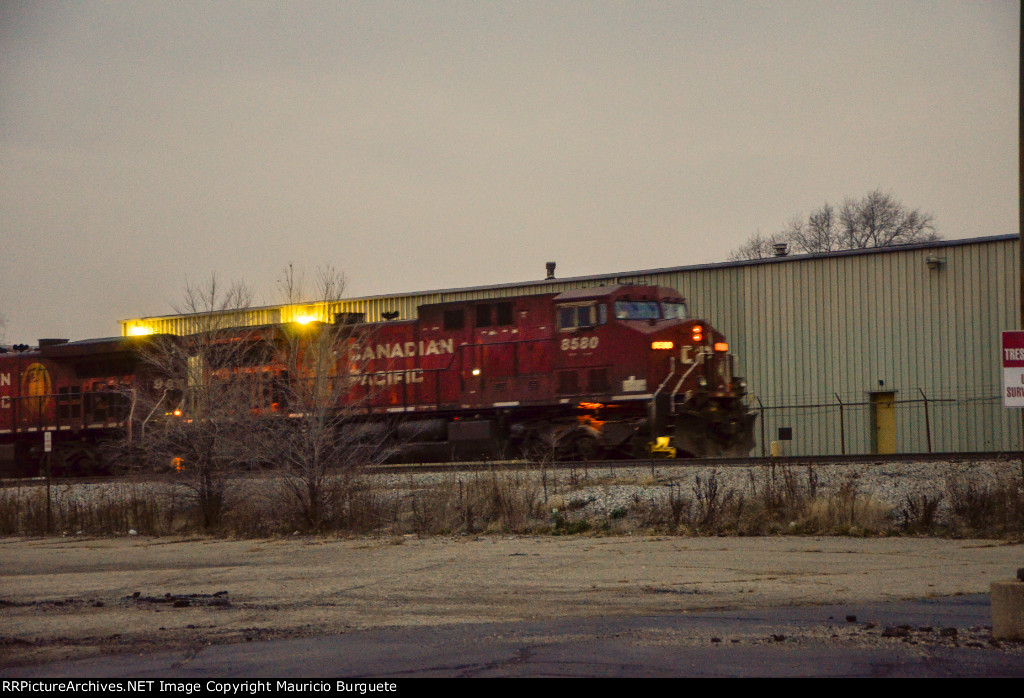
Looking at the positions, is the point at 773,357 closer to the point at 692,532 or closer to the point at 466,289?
the point at 466,289

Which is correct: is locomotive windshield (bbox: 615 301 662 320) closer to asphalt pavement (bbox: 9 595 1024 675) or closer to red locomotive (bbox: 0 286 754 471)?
red locomotive (bbox: 0 286 754 471)

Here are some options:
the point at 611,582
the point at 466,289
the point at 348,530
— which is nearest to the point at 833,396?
the point at 466,289

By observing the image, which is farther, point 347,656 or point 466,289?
point 466,289

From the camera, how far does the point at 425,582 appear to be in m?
10.8

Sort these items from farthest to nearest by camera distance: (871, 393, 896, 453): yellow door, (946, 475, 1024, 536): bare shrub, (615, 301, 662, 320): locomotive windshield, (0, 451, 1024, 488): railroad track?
(871, 393, 896, 453): yellow door → (615, 301, 662, 320): locomotive windshield → (0, 451, 1024, 488): railroad track → (946, 475, 1024, 536): bare shrub

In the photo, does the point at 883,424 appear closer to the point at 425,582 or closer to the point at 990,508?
the point at 990,508

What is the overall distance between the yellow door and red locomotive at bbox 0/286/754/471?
6.09 meters

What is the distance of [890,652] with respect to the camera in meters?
6.54

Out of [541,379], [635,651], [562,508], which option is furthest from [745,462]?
[635,651]

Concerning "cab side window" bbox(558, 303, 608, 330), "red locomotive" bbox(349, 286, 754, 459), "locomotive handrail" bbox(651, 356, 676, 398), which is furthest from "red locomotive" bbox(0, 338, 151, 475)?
"locomotive handrail" bbox(651, 356, 676, 398)

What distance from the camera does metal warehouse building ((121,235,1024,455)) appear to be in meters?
27.5

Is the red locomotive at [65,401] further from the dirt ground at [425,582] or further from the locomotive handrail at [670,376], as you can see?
the locomotive handrail at [670,376]

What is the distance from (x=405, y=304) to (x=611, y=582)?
1082 inches

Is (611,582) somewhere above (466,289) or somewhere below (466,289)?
below
